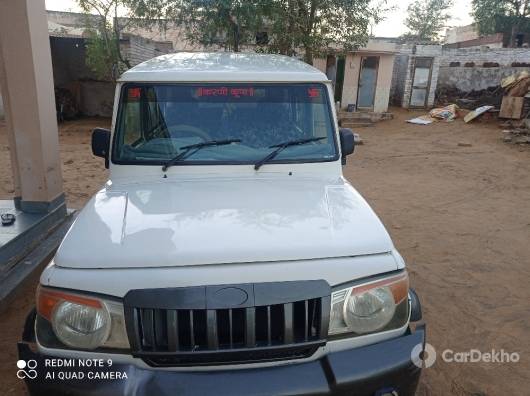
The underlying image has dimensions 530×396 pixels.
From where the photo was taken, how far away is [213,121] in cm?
258

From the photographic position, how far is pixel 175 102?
2568 millimetres

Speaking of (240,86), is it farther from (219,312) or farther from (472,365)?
(472,365)

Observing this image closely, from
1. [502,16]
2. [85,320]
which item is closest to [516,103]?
[85,320]

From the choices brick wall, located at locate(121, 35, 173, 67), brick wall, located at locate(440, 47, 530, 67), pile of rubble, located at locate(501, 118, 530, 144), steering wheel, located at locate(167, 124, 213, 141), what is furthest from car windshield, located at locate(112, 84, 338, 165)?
brick wall, located at locate(440, 47, 530, 67)

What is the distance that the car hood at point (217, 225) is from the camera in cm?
162

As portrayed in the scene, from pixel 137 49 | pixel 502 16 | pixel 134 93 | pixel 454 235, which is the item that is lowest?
pixel 454 235

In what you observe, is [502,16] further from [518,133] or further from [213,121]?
[213,121]

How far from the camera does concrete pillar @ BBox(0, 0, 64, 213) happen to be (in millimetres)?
3879

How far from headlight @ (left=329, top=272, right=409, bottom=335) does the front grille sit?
0.09m

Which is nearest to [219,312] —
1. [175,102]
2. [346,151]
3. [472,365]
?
[175,102]

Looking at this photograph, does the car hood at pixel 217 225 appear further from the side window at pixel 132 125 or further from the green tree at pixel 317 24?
the green tree at pixel 317 24

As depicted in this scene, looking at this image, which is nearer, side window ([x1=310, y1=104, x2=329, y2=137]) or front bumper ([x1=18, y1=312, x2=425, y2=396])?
front bumper ([x1=18, y1=312, x2=425, y2=396])

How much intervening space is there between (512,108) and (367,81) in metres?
4.96

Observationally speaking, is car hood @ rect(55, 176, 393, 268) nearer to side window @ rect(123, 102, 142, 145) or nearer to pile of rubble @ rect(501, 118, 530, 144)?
side window @ rect(123, 102, 142, 145)
